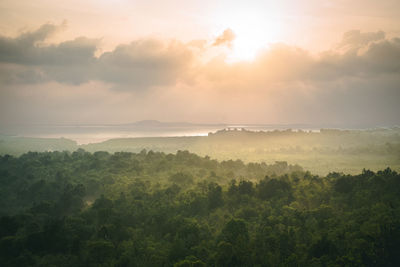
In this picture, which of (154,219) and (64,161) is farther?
(64,161)

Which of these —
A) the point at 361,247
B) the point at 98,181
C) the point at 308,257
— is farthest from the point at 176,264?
the point at 98,181

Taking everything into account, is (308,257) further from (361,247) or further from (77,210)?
(77,210)

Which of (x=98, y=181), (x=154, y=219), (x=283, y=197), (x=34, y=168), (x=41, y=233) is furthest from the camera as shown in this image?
(x=34, y=168)

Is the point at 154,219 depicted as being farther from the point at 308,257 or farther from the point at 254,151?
the point at 254,151

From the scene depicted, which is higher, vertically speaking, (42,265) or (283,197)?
(283,197)

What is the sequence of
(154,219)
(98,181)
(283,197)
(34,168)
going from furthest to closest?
(34,168)
(98,181)
(283,197)
(154,219)

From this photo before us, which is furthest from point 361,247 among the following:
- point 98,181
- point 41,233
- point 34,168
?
point 34,168
